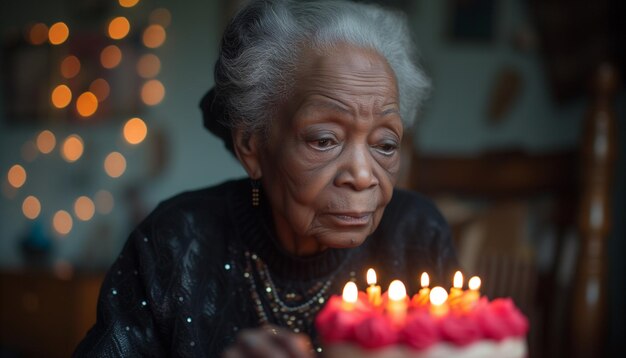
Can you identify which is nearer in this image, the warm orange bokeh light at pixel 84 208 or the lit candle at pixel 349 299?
the lit candle at pixel 349 299

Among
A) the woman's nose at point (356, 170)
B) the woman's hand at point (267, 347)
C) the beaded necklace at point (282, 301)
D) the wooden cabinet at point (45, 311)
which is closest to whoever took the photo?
the woman's hand at point (267, 347)

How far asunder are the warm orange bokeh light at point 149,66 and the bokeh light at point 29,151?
91 cm

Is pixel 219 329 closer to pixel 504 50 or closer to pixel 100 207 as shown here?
pixel 504 50

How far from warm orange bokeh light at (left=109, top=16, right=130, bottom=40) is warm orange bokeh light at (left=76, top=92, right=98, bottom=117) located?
405mm

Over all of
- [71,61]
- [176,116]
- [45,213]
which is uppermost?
[71,61]

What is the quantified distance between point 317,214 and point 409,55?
525 mm

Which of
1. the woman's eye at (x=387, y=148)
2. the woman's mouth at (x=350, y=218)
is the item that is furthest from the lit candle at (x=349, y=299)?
the woman's eye at (x=387, y=148)

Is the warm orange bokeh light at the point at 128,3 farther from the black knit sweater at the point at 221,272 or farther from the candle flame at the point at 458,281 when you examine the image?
the candle flame at the point at 458,281

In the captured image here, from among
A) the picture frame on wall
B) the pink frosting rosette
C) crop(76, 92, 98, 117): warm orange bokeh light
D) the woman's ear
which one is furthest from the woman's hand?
crop(76, 92, 98, 117): warm orange bokeh light

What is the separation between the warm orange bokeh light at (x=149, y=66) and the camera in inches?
188

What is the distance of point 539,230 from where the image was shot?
4.05 metres

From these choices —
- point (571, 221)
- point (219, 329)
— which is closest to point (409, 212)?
point (219, 329)

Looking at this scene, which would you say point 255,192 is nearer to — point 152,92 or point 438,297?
point 438,297

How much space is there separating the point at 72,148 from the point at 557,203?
3053 mm
